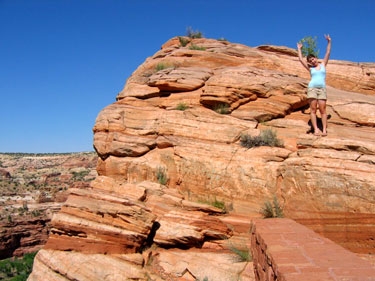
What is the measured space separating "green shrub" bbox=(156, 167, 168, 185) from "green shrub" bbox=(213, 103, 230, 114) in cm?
237

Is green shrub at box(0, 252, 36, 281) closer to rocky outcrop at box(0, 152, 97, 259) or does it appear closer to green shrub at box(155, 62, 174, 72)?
rocky outcrop at box(0, 152, 97, 259)

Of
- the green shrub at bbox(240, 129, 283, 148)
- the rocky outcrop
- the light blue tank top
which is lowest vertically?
the rocky outcrop

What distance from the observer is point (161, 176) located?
31.5ft

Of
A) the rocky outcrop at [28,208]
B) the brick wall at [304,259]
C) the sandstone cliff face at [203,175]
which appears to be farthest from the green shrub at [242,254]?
the rocky outcrop at [28,208]

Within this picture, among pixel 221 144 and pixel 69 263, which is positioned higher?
pixel 221 144

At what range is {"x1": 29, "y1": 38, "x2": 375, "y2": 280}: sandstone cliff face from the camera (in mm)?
7438

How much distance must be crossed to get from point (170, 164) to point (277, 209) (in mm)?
3090

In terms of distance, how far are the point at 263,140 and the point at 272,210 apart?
77.9 inches

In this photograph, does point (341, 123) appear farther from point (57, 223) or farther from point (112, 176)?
point (57, 223)

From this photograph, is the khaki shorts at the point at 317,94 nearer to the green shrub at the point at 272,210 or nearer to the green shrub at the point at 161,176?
the green shrub at the point at 272,210

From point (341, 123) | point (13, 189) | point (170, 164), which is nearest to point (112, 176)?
point (170, 164)

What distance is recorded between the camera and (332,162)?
25.9ft

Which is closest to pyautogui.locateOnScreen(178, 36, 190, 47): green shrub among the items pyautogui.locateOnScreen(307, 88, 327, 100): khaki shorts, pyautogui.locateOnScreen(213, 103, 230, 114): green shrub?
pyautogui.locateOnScreen(213, 103, 230, 114): green shrub

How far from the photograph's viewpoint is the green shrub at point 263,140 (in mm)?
9195
